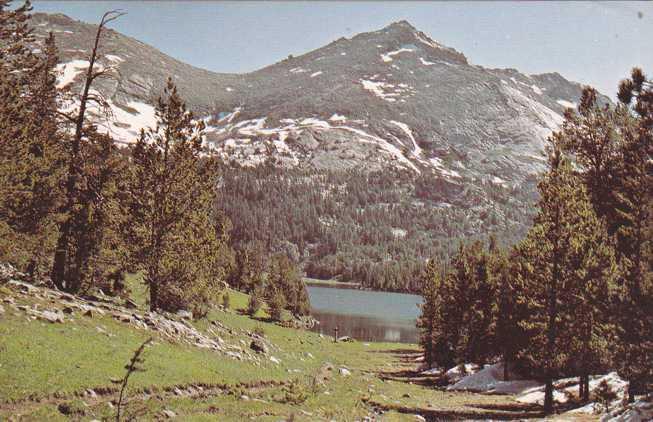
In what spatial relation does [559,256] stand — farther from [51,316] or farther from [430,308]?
[430,308]

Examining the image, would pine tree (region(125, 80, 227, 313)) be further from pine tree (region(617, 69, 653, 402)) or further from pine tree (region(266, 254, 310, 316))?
pine tree (region(266, 254, 310, 316))

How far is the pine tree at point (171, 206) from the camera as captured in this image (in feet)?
91.9

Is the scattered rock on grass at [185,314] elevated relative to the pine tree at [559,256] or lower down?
lower down

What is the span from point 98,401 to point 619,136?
36.8 metres

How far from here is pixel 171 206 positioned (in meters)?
28.2

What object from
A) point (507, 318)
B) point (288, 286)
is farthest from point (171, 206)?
point (288, 286)

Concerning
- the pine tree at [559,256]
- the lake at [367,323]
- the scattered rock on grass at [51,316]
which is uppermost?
the pine tree at [559,256]

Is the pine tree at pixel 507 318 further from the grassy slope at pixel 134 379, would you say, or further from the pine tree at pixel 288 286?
the pine tree at pixel 288 286

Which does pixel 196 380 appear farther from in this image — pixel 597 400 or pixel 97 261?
pixel 597 400

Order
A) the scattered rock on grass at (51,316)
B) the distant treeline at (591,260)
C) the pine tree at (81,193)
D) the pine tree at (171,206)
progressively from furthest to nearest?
the pine tree at (171,206), the pine tree at (81,193), the distant treeline at (591,260), the scattered rock on grass at (51,316)

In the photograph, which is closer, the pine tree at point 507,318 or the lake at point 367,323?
the pine tree at point 507,318

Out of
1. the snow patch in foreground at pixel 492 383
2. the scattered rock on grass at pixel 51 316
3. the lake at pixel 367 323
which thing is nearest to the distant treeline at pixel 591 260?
the snow patch in foreground at pixel 492 383

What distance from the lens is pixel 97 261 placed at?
1150 inches

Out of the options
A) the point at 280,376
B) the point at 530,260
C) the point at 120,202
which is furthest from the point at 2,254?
the point at 530,260
